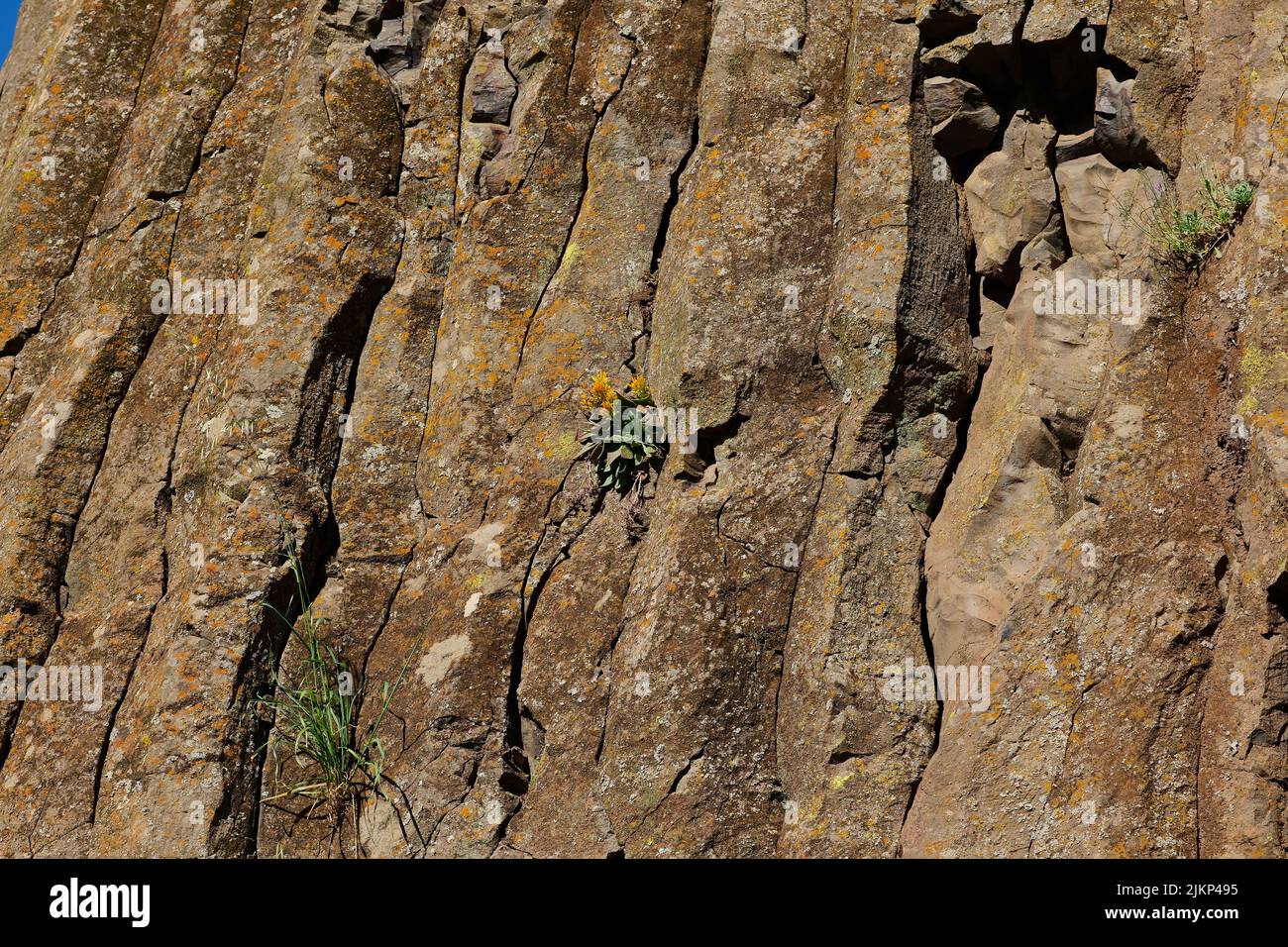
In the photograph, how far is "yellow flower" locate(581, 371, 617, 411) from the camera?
838 cm

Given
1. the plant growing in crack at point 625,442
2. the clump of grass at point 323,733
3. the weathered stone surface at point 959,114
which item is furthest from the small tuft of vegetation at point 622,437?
the weathered stone surface at point 959,114

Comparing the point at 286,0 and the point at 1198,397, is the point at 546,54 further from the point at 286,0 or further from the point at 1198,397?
the point at 1198,397

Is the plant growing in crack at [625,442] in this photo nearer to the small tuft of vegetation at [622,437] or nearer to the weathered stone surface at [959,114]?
the small tuft of vegetation at [622,437]

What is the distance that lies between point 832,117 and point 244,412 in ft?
14.9

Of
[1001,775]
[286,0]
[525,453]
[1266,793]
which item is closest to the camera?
[1266,793]

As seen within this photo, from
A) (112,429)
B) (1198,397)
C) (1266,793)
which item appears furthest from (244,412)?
(1266,793)

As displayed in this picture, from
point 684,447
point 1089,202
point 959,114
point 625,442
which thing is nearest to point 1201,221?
point 1089,202

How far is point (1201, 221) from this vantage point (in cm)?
700

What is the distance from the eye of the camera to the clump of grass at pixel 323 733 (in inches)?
315

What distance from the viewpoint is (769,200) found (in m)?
8.35

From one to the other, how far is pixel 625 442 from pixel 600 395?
387 mm

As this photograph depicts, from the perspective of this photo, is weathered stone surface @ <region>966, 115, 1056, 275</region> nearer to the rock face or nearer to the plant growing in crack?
the rock face

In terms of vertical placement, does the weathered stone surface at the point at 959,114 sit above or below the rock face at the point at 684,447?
above

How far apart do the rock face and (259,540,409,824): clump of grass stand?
0.06 m
